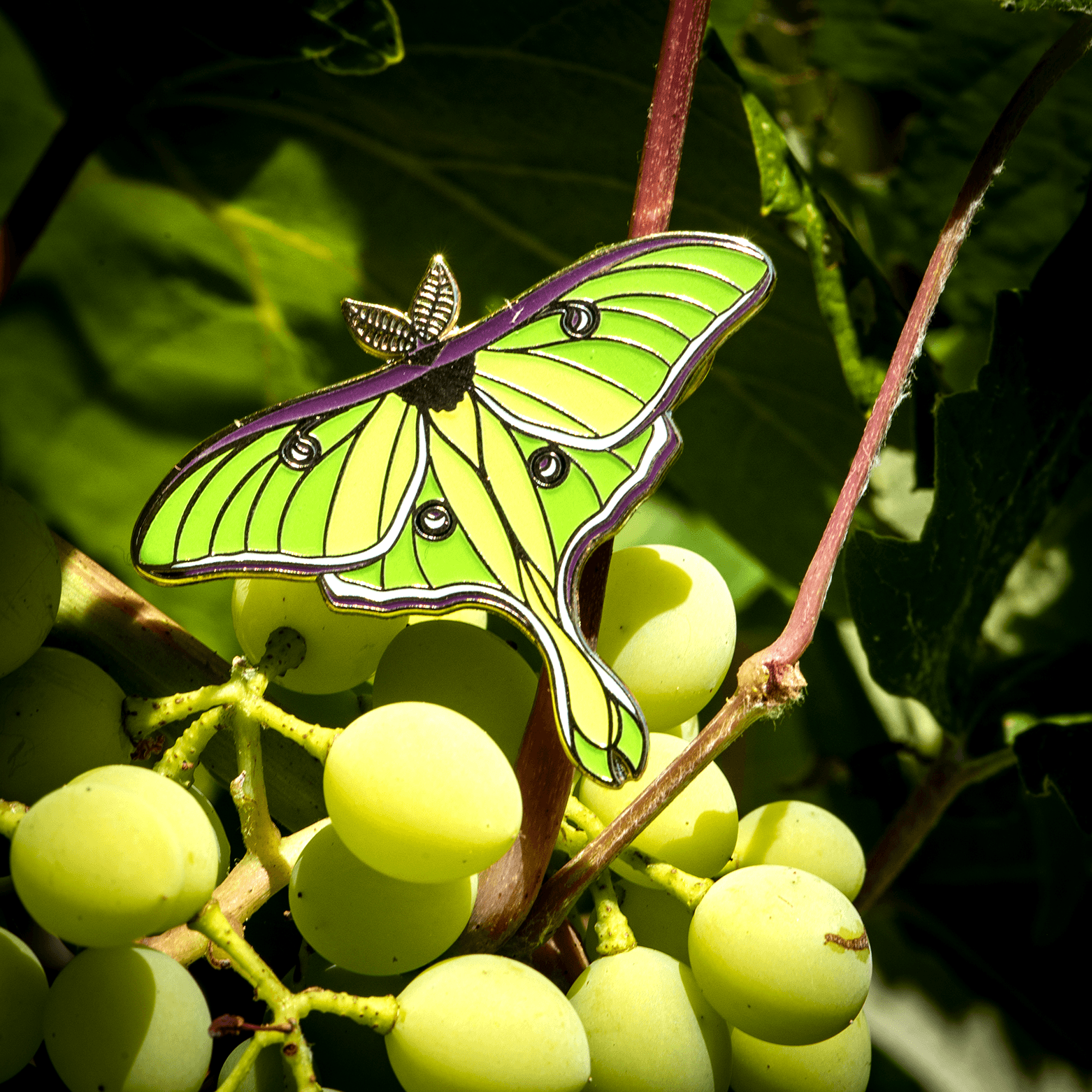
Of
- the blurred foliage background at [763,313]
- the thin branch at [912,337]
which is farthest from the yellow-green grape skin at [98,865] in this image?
the blurred foliage background at [763,313]

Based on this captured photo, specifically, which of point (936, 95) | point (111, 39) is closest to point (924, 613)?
point (936, 95)

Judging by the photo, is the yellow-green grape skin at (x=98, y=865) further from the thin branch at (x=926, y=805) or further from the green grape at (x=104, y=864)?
the thin branch at (x=926, y=805)

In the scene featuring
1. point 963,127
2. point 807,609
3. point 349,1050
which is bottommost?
point 349,1050

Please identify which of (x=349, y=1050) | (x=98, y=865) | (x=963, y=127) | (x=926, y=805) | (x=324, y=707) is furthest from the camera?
(x=963, y=127)

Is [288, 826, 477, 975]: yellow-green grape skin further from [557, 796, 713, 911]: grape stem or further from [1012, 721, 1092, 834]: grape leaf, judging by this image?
[1012, 721, 1092, 834]: grape leaf

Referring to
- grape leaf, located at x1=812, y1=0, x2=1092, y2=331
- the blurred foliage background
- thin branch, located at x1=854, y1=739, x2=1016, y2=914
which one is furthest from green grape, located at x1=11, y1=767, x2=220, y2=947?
grape leaf, located at x1=812, y1=0, x2=1092, y2=331

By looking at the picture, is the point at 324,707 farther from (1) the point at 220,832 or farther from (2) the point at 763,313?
(2) the point at 763,313

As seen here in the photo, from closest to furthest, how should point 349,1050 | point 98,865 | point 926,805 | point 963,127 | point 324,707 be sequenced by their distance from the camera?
point 98,865 → point 349,1050 → point 324,707 → point 926,805 → point 963,127

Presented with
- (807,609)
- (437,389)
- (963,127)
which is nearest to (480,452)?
(437,389)
